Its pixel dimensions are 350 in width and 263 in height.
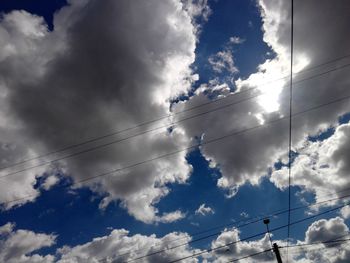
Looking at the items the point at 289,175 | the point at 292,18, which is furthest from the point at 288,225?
the point at 292,18

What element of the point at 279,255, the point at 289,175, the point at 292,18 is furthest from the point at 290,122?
the point at 279,255

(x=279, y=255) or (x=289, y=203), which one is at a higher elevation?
(x=289, y=203)

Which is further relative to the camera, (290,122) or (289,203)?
(289,203)

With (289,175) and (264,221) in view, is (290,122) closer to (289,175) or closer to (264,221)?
(289,175)

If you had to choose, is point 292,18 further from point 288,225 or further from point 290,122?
point 288,225

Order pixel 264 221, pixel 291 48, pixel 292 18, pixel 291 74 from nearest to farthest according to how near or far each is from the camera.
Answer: pixel 292 18
pixel 291 48
pixel 291 74
pixel 264 221

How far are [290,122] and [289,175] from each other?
4.57 m

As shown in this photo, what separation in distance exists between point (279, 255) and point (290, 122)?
11.3 meters

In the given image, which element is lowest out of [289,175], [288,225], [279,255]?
[279,255]

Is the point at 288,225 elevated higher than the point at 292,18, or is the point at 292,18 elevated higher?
the point at 292,18

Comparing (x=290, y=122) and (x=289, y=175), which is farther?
(x=289, y=175)

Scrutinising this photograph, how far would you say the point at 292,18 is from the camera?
1170 cm

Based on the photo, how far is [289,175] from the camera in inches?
767

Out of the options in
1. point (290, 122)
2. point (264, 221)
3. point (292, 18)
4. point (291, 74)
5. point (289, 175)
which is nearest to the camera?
point (292, 18)
